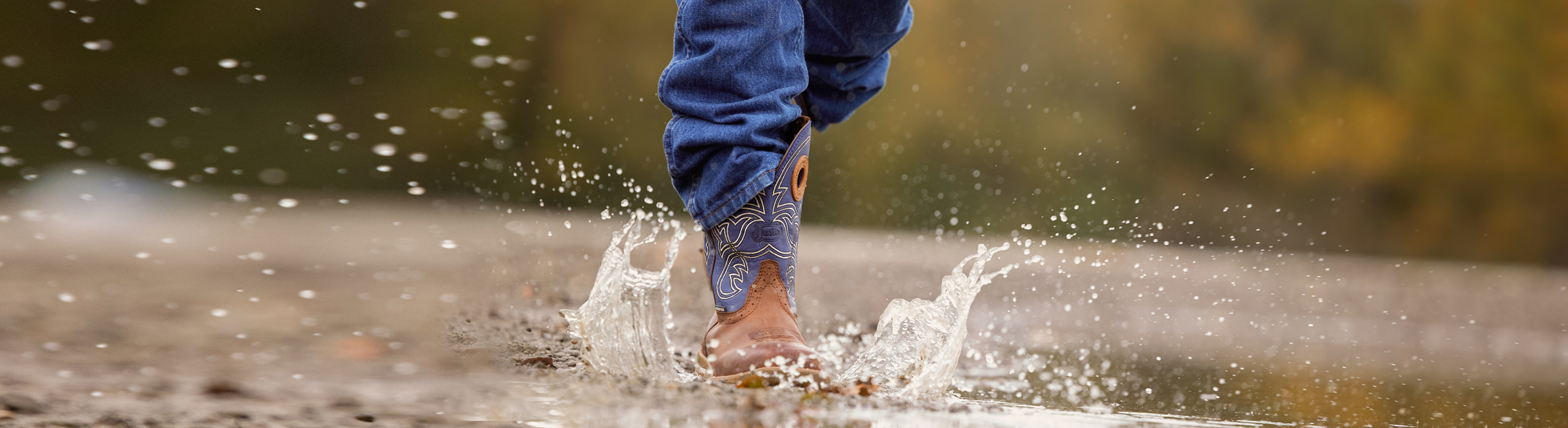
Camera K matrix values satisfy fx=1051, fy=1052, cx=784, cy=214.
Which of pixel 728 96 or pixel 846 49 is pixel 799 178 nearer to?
pixel 728 96

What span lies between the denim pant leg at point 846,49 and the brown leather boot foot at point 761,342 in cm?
38

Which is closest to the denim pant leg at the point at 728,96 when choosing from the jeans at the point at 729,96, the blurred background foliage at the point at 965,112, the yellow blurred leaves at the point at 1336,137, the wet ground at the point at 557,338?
the jeans at the point at 729,96

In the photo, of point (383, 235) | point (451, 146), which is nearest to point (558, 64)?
point (451, 146)

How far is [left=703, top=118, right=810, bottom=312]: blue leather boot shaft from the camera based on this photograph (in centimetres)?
120

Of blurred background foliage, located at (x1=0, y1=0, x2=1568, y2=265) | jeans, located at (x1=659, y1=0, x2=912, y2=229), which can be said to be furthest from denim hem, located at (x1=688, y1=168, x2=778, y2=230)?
blurred background foliage, located at (x1=0, y1=0, x2=1568, y2=265)

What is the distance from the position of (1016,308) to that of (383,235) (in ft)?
7.65

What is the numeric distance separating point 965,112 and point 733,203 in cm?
598

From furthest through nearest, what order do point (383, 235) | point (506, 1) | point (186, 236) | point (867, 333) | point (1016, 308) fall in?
point (506, 1)
point (383, 235)
point (186, 236)
point (1016, 308)
point (867, 333)

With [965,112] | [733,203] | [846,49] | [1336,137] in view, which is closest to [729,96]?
[733,203]

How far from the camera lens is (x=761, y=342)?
1145 millimetres

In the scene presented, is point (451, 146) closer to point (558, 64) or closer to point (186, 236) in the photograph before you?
point (558, 64)

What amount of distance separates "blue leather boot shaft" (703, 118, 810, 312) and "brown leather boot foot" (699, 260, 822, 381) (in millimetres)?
11

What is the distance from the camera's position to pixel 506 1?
17.2ft

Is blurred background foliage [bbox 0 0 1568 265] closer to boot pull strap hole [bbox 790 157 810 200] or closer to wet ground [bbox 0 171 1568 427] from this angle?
wet ground [bbox 0 171 1568 427]
